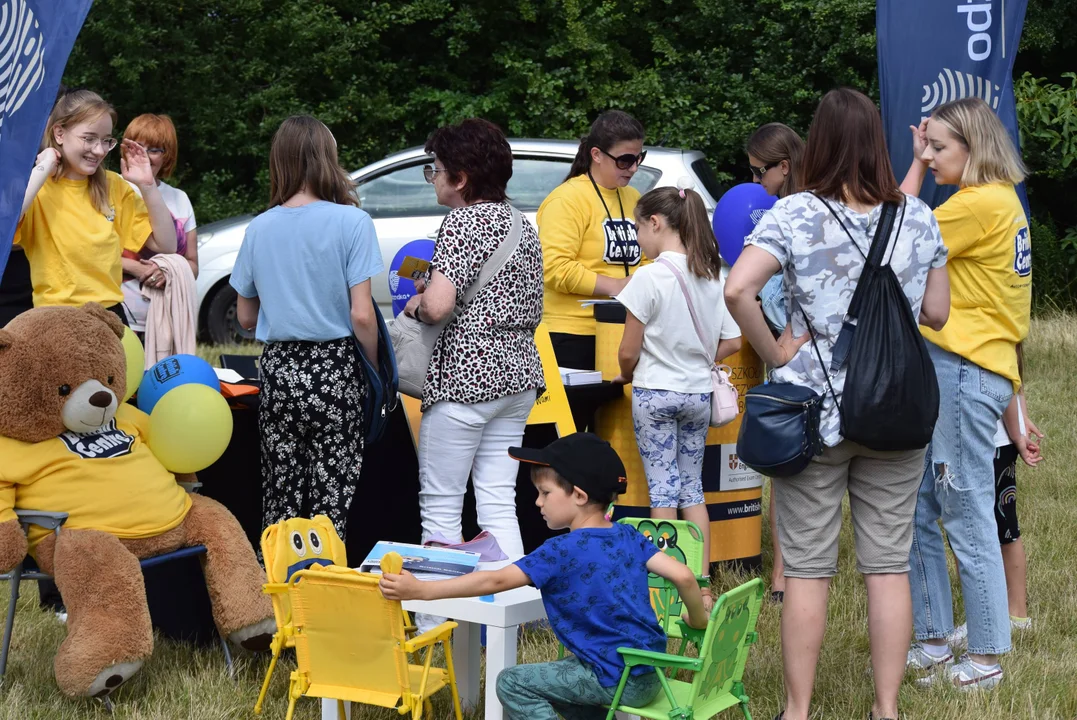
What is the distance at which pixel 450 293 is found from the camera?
4.12 m

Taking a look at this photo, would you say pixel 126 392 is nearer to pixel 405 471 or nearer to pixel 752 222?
pixel 405 471

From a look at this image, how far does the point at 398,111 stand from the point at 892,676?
11386mm

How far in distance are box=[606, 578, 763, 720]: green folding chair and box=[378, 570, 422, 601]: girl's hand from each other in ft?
1.74

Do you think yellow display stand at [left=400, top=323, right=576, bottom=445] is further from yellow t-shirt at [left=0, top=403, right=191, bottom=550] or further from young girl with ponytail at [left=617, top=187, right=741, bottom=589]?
yellow t-shirt at [left=0, top=403, right=191, bottom=550]

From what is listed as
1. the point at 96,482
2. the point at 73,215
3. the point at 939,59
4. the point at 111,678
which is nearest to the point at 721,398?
the point at 939,59

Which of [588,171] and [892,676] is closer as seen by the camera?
[892,676]

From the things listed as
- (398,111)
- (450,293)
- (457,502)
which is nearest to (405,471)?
(457,502)

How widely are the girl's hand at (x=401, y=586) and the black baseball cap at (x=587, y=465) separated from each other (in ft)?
1.43

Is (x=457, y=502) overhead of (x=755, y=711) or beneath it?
overhead

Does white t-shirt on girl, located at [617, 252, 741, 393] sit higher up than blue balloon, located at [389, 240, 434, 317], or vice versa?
blue balloon, located at [389, 240, 434, 317]

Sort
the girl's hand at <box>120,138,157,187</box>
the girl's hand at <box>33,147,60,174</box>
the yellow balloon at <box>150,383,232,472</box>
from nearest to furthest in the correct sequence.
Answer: the yellow balloon at <box>150,383,232,472</box>, the girl's hand at <box>33,147,60,174</box>, the girl's hand at <box>120,138,157,187</box>

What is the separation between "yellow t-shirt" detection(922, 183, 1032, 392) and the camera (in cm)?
394

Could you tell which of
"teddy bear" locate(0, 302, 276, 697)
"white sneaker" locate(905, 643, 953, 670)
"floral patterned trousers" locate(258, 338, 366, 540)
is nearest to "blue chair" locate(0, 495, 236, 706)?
"teddy bear" locate(0, 302, 276, 697)

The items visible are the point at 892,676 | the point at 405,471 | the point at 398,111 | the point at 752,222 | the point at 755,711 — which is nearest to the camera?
the point at 892,676
